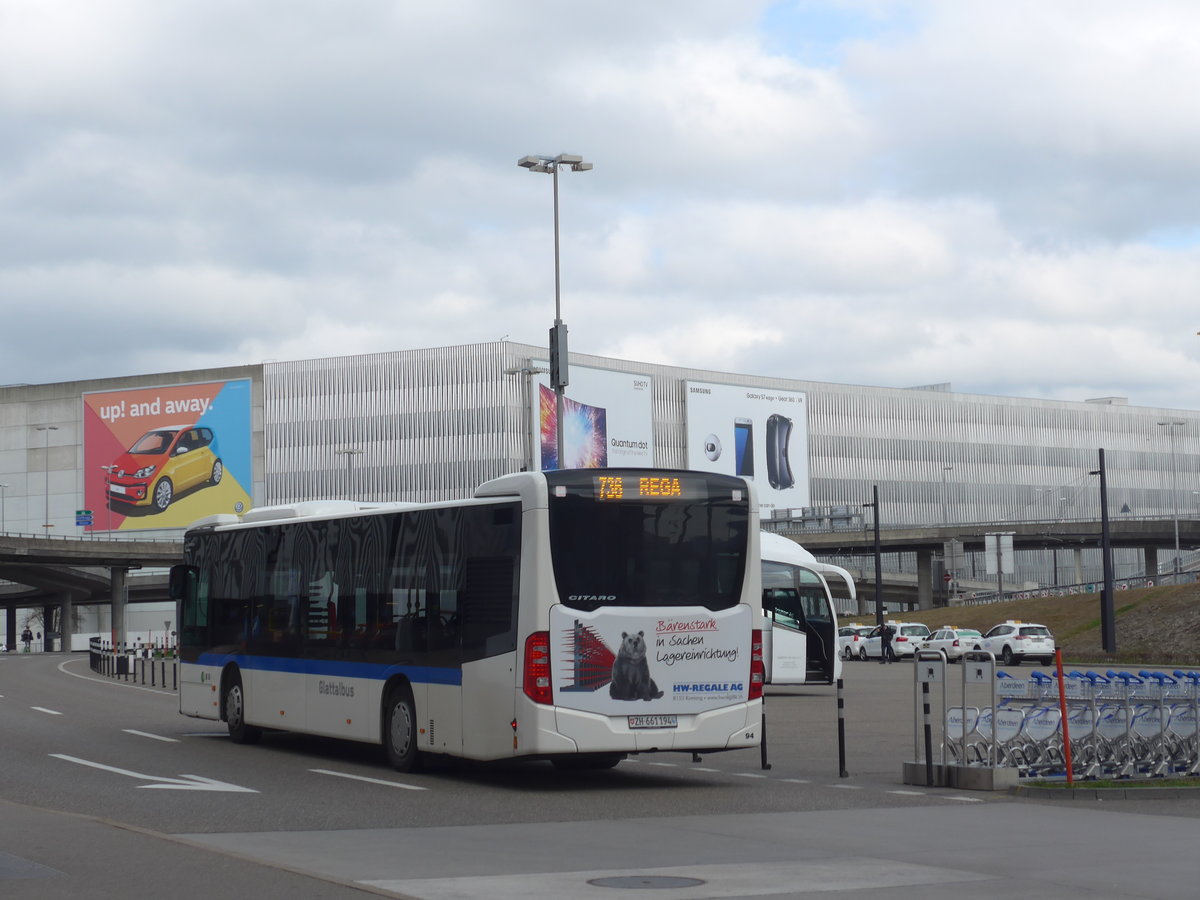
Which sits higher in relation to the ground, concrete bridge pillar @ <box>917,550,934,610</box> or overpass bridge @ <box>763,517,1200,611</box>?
overpass bridge @ <box>763,517,1200,611</box>

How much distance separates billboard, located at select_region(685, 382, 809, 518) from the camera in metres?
124

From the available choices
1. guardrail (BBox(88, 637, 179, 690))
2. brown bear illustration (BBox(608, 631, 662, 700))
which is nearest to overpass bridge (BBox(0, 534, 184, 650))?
guardrail (BBox(88, 637, 179, 690))

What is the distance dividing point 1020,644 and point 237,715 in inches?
1607

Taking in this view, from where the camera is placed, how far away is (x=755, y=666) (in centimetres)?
1697

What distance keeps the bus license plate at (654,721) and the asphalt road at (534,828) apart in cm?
67

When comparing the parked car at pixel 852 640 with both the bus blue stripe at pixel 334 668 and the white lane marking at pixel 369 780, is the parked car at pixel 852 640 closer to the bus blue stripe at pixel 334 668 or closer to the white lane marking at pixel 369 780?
the bus blue stripe at pixel 334 668

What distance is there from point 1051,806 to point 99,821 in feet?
26.6

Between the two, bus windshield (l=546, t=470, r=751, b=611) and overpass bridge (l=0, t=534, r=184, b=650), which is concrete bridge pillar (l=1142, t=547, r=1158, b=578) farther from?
bus windshield (l=546, t=470, r=751, b=611)

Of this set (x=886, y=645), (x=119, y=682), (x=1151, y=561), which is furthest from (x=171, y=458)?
(x=119, y=682)

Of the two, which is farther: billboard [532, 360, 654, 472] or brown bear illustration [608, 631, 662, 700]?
billboard [532, 360, 654, 472]

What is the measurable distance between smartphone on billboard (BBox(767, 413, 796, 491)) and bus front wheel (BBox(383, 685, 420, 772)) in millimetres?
107954

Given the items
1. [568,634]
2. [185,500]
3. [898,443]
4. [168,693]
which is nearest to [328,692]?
[568,634]

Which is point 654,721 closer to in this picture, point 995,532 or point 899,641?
point 899,641

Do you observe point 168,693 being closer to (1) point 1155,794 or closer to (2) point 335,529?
(2) point 335,529
